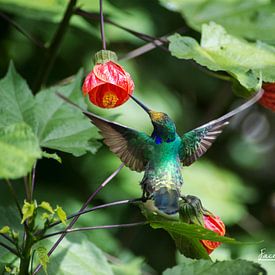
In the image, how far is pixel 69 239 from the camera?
171 centimetres

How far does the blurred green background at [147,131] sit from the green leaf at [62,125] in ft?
1.72

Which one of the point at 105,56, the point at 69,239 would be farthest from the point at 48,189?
the point at 105,56

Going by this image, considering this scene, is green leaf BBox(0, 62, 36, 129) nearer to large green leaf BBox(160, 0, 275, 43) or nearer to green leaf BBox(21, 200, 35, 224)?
green leaf BBox(21, 200, 35, 224)

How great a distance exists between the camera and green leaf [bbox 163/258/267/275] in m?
1.33

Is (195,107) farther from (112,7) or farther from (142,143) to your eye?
(142,143)

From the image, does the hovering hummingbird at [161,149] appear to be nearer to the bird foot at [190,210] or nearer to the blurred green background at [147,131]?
the bird foot at [190,210]

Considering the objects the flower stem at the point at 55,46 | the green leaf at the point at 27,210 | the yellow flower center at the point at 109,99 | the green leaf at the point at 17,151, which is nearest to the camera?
the green leaf at the point at 17,151

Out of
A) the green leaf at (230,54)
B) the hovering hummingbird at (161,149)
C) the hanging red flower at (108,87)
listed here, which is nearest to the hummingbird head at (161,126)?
the hovering hummingbird at (161,149)

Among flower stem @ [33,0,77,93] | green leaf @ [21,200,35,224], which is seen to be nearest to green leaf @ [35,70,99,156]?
flower stem @ [33,0,77,93]

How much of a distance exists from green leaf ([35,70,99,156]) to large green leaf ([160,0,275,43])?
52cm

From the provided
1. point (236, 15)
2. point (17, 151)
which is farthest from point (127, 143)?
point (236, 15)

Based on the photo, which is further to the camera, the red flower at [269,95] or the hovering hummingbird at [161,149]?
the red flower at [269,95]

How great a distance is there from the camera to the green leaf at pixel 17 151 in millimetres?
1061

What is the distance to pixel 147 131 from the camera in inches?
118
